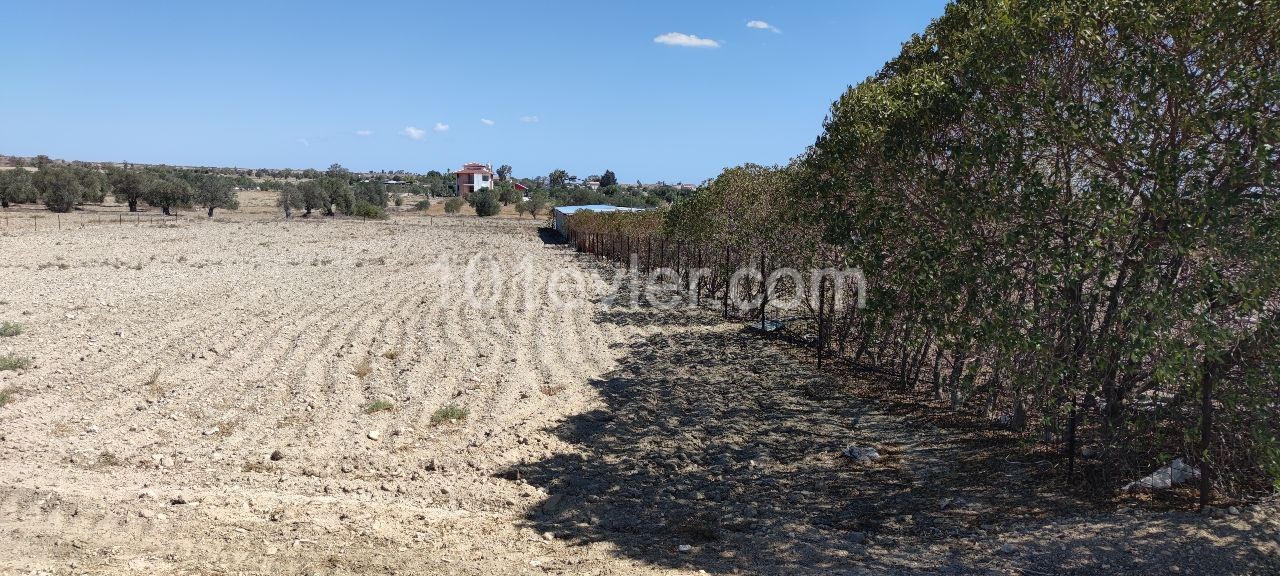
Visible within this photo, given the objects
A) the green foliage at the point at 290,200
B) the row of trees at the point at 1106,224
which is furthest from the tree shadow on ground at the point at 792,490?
the green foliage at the point at 290,200

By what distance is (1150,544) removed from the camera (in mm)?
5547

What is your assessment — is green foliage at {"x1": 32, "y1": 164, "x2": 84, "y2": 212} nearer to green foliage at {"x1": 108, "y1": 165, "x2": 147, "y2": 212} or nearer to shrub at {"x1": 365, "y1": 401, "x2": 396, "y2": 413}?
green foliage at {"x1": 108, "y1": 165, "x2": 147, "y2": 212}

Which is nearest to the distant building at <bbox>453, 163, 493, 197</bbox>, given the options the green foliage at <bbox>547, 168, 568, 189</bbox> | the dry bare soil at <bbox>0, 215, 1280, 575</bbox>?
the green foliage at <bbox>547, 168, 568, 189</bbox>

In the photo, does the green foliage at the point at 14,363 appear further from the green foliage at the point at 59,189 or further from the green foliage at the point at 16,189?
the green foliage at the point at 16,189

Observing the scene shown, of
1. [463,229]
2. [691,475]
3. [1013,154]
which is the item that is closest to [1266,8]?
[1013,154]

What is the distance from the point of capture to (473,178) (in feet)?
430

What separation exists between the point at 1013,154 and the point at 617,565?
16.7ft

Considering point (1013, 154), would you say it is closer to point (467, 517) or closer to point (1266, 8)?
point (1266, 8)

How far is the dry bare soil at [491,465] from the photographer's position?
5.83 metres

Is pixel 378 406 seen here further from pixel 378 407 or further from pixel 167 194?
pixel 167 194

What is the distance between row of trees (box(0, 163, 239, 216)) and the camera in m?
60.4

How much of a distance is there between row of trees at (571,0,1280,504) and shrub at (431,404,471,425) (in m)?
5.24

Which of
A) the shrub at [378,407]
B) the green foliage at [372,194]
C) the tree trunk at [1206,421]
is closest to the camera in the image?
the tree trunk at [1206,421]

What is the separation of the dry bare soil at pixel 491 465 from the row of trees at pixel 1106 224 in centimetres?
87
